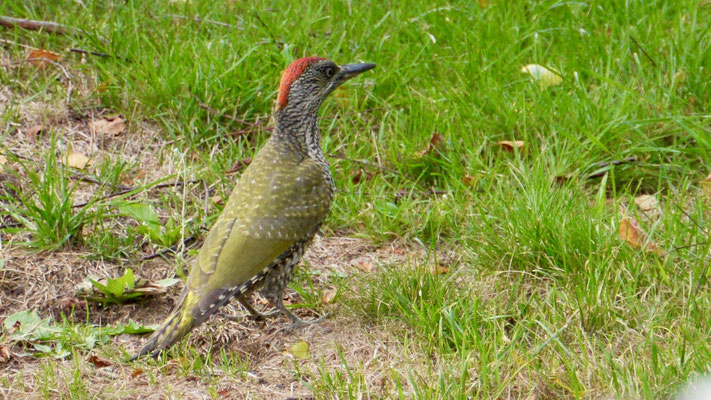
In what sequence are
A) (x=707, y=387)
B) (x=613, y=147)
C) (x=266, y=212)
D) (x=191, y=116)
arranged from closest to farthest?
(x=707, y=387), (x=266, y=212), (x=613, y=147), (x=191, y=116)

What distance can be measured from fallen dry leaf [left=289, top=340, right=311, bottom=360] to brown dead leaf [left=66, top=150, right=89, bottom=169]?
1837mm

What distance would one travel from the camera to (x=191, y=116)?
5391 mm

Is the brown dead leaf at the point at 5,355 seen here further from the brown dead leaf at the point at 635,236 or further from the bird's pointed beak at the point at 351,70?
the brown dead leaf at the point at 635,236

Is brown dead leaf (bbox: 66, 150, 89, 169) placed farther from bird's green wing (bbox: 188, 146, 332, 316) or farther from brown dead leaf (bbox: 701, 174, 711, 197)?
brown dead leaf (bbox: 701, 174, 711, 197)

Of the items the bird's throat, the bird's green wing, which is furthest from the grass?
the bird's throat

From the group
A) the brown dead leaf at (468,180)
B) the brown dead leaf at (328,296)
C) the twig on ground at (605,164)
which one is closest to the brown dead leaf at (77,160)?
the brown dead leaf at (328,296)

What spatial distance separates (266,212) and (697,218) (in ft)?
6.42

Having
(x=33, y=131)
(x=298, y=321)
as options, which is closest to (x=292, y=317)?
(x=298, y=321)

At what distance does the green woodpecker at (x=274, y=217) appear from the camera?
153 inches

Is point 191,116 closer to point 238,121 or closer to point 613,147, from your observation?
point 238,121

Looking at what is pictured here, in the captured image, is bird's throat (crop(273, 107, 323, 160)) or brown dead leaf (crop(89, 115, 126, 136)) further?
brown dead leaf (crop(89, 115, 126, 136))

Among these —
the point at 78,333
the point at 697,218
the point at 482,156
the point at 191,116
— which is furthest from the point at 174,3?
the point at 697,218

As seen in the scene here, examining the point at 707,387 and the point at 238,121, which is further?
the point at 238,121

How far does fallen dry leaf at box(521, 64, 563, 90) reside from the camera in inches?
214
